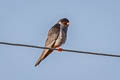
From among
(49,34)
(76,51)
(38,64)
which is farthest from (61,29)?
(76,51)

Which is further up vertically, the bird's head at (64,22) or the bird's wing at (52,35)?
the bird's head at (64,22)

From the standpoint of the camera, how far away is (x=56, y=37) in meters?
16.9

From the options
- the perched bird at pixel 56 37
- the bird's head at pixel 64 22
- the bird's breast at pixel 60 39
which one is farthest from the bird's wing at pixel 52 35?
the bird's head at pixel 64 22

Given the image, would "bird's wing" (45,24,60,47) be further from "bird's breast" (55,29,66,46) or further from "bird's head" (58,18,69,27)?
"bird's head" (58,18,69,27)

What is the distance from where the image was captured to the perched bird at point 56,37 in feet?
54.3

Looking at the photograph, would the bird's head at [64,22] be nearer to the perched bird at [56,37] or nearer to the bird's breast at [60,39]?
the perched bird at [56,37]

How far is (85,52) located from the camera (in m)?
12.0

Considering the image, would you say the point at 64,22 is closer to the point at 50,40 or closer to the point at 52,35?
the point at 52,35

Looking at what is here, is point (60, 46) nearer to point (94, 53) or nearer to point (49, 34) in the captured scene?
point (49, 34)

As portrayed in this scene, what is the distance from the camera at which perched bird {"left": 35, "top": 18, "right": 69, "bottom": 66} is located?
16.5 meters

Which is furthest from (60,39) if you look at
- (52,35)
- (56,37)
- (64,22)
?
(64,22)

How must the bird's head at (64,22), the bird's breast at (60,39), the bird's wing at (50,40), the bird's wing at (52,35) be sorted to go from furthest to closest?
the bird's head at (64,22)
the bird's wing at (52,35)
the bird's breast at (60,39)
the bird's wing at (50,40)

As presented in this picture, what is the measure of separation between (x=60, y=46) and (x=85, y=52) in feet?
16.0

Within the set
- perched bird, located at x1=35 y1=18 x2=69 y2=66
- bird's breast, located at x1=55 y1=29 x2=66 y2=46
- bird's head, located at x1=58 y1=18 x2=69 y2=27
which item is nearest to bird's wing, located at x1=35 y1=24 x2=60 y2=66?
perched bird, located at x1=35 y1=18 x2=69 y2=66
